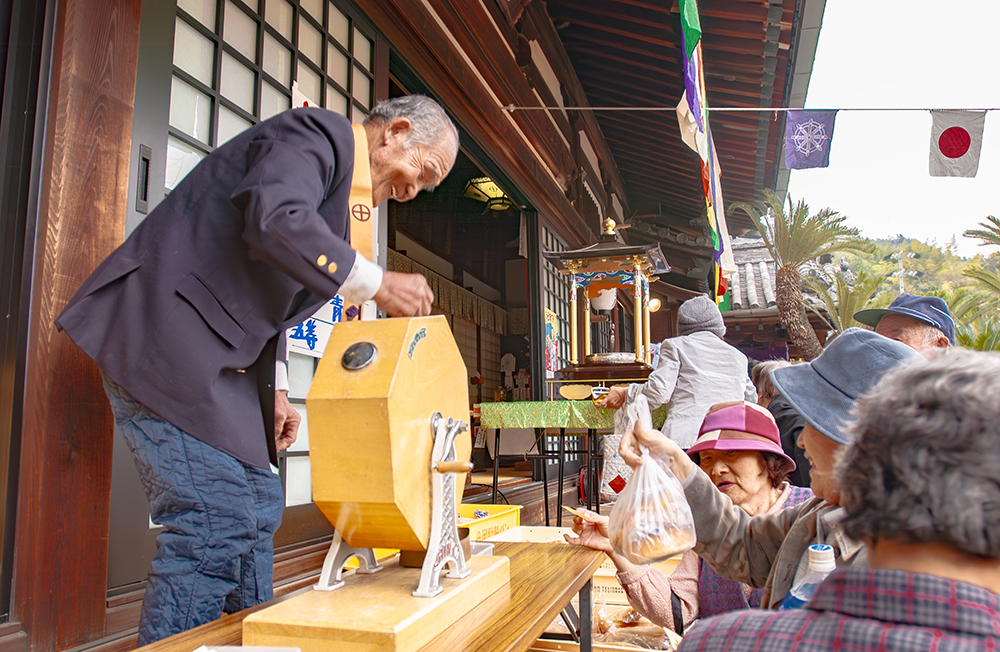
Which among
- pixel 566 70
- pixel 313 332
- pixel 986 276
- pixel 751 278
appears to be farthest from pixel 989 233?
pixel 313 332

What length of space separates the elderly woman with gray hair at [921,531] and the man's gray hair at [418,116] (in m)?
1.21

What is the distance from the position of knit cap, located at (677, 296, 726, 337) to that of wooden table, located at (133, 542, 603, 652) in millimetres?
2438

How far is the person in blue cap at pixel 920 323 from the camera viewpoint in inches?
121

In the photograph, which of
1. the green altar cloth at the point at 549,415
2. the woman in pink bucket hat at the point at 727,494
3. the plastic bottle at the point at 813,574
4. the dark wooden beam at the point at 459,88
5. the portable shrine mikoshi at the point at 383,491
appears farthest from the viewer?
the green altar cloth at the point at 549,415

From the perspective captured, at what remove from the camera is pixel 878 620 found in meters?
0.60

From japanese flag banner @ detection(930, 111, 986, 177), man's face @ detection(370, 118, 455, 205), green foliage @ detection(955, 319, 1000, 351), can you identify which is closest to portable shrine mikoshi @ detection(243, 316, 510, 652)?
man's face @ detection(370, 118, 455, 205)

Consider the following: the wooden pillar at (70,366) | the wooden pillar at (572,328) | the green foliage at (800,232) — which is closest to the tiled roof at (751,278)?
the green foliage at (800,232)

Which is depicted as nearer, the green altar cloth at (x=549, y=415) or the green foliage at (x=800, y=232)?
the green altar cloth at (x=549, y=415)

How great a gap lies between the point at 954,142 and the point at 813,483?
7395 mm

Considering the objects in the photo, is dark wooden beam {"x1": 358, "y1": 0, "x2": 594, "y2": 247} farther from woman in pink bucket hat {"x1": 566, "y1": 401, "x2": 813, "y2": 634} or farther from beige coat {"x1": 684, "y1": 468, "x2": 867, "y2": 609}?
beige coat {"x1": 684, "y1": 468, "x2": 867, "y2": 609}

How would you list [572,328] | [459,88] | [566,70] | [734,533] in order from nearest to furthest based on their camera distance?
1. [734,533]
2. [459,88]
3. [572,328]
4. [566,70]

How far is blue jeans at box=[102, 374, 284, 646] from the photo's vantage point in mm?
1210

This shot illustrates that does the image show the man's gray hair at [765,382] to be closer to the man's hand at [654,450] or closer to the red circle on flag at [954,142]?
the man's hand at [654,450]

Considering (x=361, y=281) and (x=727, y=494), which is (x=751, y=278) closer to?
(x=727, y=494)
